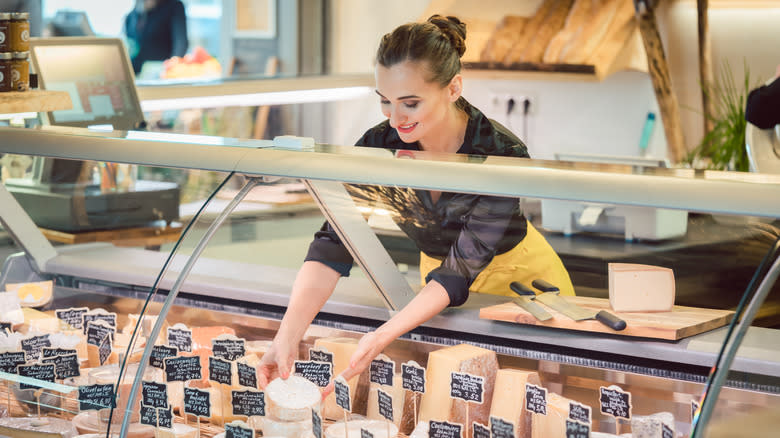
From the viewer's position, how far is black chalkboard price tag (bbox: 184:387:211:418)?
60.4 inches

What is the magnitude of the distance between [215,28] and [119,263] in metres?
4.79

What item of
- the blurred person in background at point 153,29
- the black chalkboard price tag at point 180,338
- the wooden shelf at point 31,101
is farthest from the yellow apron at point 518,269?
the blurred person in background at point 153,29

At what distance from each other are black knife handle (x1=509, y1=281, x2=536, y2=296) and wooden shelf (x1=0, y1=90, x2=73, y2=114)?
1009mm

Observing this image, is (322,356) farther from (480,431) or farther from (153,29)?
(153,29)

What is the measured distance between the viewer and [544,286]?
1651 mm

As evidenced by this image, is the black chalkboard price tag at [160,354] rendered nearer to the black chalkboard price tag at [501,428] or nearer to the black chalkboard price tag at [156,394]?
the black chalkboard price tag at [156,394]

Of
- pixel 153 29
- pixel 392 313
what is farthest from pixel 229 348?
pixel 153 29

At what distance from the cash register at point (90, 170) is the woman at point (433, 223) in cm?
58

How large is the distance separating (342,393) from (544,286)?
16.8 inches

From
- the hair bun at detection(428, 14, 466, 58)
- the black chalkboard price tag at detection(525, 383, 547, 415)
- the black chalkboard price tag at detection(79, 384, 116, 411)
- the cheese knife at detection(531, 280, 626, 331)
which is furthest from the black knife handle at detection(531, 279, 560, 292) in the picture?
the black chalkboard price tag at detection(79, 384, 116, 411)

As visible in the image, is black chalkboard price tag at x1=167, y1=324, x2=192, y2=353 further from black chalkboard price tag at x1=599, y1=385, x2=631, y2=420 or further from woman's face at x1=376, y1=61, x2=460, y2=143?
black chalkboard price tag at x1=599, y1=385, x2=631, y2=420

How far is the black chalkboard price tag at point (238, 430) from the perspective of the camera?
1478 millimetres

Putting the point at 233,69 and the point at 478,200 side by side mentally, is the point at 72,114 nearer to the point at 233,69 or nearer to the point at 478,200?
the point at 478,200

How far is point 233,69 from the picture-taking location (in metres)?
6.70
